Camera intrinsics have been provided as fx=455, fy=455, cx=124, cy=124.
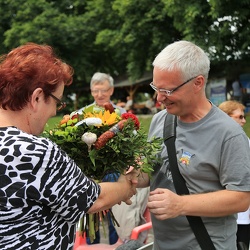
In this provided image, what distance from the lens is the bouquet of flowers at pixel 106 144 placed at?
1.99m

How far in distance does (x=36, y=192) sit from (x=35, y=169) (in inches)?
3.2

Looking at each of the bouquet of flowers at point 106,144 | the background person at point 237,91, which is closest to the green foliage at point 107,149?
the bouquet of flowers at point 106,144

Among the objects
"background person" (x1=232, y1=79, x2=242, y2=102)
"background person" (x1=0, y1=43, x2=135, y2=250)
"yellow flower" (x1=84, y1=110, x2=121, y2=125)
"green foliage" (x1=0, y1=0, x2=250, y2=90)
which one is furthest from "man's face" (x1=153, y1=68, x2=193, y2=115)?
"background person" (x1=232, y1=79, x2=242, y2=102)

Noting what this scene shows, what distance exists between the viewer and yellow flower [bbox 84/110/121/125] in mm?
2092

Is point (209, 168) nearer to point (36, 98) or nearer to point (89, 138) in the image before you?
point (89, 138)

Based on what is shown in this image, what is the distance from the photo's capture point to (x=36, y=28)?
21.0m

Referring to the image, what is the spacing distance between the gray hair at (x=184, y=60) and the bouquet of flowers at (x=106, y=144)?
30 centimetres

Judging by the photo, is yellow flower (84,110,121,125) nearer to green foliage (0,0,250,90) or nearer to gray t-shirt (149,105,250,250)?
gray t-shirt (149,105,250,250)

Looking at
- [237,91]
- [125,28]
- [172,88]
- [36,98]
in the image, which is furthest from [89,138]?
[237,91]

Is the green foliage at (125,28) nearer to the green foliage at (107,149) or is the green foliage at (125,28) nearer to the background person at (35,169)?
the green foliage at (107,149)

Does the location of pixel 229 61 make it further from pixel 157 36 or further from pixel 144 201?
pixel 144 201

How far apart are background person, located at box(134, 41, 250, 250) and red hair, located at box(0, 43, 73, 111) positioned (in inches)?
23.7

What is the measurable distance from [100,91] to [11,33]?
649 inches

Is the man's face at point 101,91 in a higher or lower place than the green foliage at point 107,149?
higher
